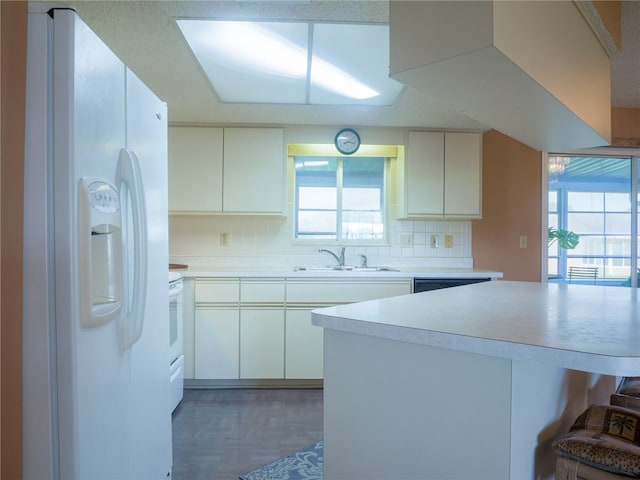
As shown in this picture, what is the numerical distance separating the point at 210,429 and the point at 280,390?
69 cm

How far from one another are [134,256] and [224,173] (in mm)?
1991

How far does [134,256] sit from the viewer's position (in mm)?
1168

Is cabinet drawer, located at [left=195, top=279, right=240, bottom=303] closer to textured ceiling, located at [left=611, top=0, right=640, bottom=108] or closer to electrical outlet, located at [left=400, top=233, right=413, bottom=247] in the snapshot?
electrical outlet, located at [left=400, top=233, right=413, bottom=247]

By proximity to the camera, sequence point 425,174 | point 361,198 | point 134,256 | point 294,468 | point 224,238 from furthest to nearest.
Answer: point 361,198, point 224,238, point 425,174, point 294,468, point 134,256

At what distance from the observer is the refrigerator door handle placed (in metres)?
1.14

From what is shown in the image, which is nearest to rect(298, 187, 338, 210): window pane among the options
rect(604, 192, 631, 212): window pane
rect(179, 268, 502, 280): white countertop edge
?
rect(179, 268, 502, 280): white countertop edge

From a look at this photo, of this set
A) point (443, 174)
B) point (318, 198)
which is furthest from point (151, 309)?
point (443, 174)

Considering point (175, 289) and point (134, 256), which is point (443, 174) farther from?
point (134, 256)

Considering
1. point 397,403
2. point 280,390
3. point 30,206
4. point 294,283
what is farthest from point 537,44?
point 280,390

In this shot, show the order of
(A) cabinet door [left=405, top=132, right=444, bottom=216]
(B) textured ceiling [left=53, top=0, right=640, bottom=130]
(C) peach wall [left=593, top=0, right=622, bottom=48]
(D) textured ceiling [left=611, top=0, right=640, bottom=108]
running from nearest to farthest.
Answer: (C) peach wall [left=593, top=0, right=622, bottom=48] < (B) textured ceiling [left=53, top=0, right=640, bottom=130] < (D) textured ceiling [left=611, top=0, right=640, bottom=108] < (A) cabinet door [left=405, top=132, right=444, bottom=216]

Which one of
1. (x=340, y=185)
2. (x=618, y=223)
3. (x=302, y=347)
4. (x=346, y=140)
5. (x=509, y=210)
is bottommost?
(x=302, y=347)

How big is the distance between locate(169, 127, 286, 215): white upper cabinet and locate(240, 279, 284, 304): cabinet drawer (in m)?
0.63

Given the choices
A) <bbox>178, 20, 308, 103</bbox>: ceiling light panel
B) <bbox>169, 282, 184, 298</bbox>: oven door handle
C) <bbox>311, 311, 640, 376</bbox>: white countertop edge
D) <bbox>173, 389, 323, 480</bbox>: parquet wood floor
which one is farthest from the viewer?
<bbox>169, 282, 184, 298</bbox>: oven door handle

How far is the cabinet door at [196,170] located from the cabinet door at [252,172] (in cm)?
8
